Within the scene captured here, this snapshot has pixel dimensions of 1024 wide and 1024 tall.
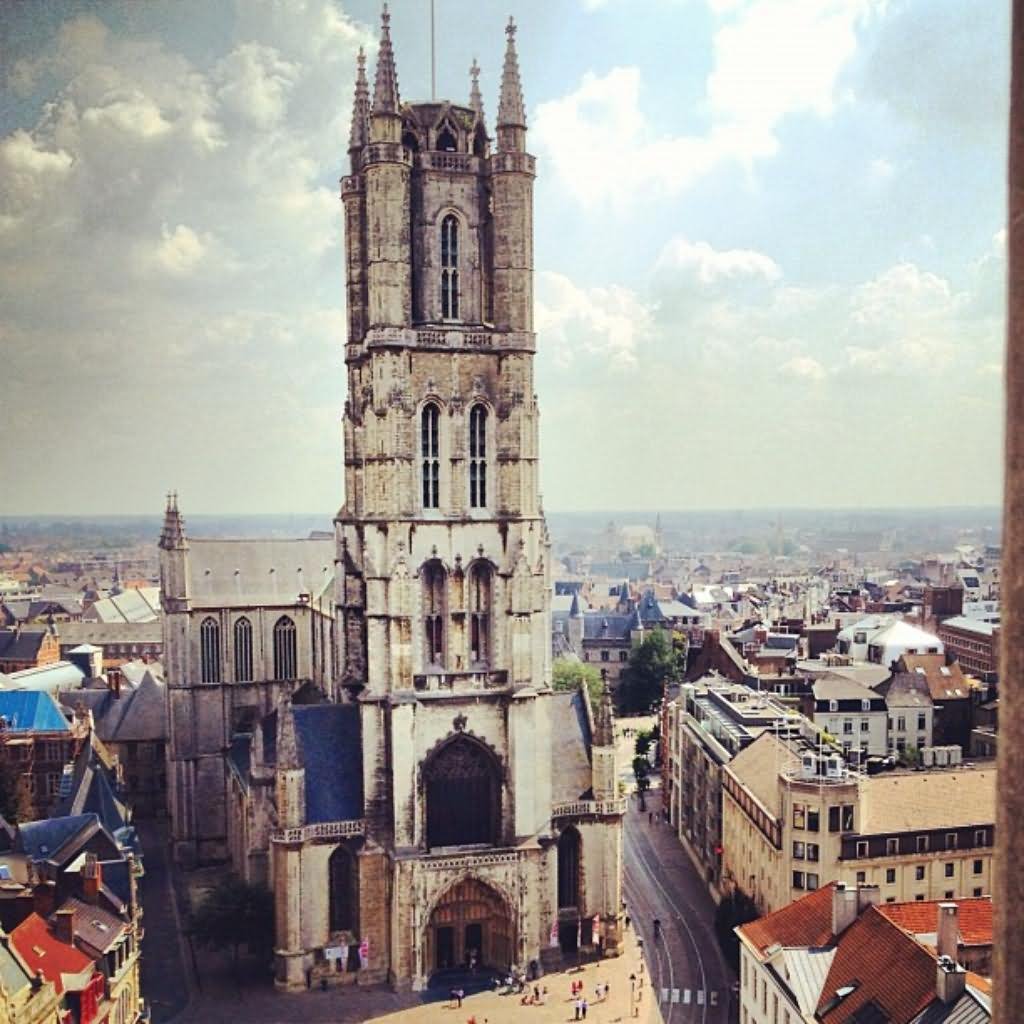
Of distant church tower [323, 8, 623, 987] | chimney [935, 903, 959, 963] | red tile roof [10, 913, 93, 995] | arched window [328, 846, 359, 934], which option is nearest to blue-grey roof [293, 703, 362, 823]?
distant church tower [323, 8, 623, 987]

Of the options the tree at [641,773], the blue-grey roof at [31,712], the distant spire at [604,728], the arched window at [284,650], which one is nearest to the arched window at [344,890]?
the distant spire at [604,728]

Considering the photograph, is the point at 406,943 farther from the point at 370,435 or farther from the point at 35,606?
the point at 35,606

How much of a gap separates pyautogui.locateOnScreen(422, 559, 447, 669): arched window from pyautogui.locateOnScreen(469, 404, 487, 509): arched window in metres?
3.88

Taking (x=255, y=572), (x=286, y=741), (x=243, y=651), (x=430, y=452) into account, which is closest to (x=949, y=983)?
(x=286, y=741)

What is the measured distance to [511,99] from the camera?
200ft

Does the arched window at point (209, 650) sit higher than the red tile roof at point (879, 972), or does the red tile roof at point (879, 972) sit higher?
the arched window at point (209, 650)

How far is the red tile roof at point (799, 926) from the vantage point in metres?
45.8

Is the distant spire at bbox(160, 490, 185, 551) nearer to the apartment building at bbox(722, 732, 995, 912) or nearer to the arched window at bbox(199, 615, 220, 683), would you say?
the arched window at bbox(199, 615, 220, 683)

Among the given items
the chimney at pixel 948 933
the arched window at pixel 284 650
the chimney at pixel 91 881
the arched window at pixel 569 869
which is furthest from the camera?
the arched window at pixel 284 650

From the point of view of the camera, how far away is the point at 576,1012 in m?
55.2

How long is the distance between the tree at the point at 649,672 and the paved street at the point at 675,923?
3959 centimetres

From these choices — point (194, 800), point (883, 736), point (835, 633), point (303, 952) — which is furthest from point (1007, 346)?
point (835, 633)

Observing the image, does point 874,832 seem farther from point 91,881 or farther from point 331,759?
point 91,881

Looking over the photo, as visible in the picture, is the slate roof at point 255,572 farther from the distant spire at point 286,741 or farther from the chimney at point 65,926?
the chimney at point 65,926
